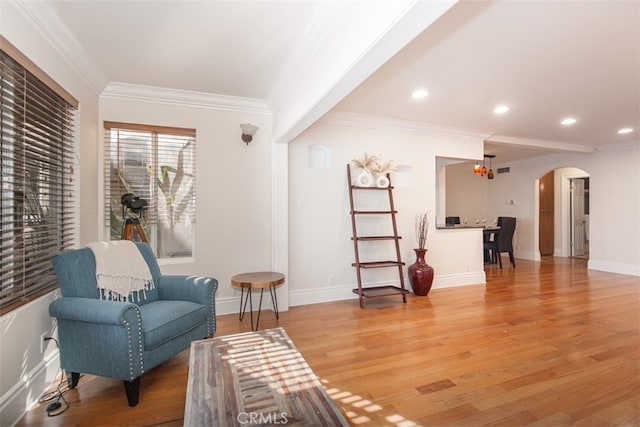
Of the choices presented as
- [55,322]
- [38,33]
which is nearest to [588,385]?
[55,322]

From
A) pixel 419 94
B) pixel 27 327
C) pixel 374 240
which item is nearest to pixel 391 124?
pixel 419 94

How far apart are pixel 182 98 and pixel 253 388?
10.2ft

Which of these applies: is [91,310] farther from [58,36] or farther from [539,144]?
[539,144]

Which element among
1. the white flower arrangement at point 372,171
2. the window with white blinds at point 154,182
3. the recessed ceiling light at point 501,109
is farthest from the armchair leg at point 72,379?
the recessed ceiling light at point 501,109

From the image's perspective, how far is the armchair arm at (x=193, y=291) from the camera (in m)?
2.60

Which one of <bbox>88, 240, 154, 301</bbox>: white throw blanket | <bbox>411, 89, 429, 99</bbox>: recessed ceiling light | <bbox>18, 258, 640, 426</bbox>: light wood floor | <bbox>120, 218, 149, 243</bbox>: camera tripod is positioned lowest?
<bbox>18, 258, 640, 426</bbox>: light wood floor

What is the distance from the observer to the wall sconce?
360 cm

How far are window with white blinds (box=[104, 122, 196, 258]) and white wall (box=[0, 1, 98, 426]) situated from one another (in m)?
0.55

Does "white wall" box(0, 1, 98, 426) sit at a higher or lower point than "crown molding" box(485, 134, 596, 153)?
lower

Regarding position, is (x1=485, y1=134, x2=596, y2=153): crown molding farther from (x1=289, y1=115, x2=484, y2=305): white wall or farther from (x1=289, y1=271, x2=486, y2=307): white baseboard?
(x1=289, y1=271, x2=486, y2=307): white baseboard

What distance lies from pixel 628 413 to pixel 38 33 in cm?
438

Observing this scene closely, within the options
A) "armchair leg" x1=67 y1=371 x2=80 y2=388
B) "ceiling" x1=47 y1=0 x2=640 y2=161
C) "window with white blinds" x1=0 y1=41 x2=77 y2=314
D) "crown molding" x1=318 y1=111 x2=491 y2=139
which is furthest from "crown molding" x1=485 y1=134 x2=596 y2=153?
"armchair leg" x1=67 y1=371 x2=80 y2=388

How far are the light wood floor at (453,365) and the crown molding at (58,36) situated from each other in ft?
7.88

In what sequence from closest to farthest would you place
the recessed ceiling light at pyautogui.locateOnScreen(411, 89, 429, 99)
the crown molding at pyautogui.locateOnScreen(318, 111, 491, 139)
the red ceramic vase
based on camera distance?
the recessed ceiling light at pyautogui.locateOnScreen(411, 89, 429, 99) → the crown molding at pyautogui.locateOnScreen(318, 111, 491, 139) → the red ceramic vase
